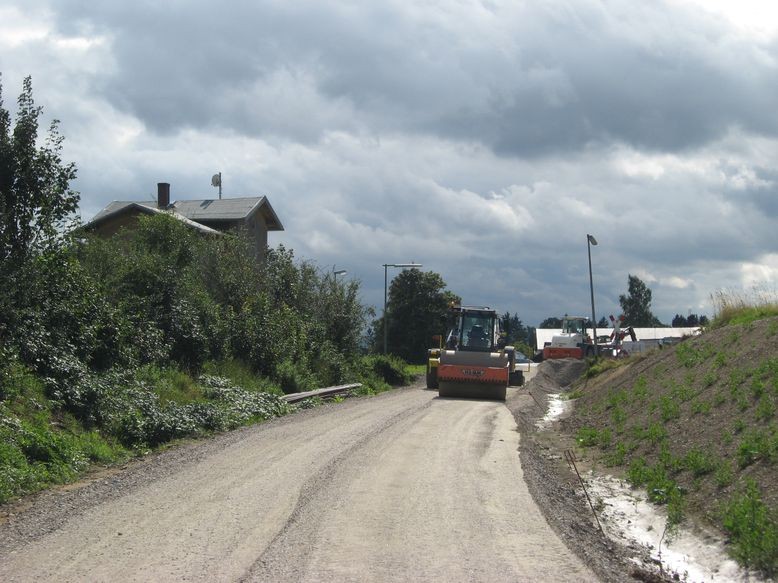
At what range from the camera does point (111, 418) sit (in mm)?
16078

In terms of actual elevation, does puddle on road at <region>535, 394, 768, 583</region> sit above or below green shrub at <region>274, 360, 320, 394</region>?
below

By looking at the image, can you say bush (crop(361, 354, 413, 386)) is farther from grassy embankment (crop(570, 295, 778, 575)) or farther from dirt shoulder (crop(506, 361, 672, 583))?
grassy embankment (crop(570, 295, 778, 575))

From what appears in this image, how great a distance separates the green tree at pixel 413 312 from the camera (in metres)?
78.8

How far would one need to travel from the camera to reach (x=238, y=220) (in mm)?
50156

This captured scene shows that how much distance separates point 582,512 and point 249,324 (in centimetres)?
1964

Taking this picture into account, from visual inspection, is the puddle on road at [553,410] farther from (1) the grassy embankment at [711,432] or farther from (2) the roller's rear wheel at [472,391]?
→ (2) the roller's rear wheel at [472,391]

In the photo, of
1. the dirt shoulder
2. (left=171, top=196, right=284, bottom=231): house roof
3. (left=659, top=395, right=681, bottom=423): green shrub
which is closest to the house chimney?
(left=171, top=196, right=284, bottom=231): house roof

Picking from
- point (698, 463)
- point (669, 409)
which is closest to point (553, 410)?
point (669, 409)

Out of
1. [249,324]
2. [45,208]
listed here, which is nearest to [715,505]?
[45,208]

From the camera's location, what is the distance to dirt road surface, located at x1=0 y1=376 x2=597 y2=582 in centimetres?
731

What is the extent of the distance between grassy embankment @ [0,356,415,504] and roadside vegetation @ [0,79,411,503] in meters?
0.03

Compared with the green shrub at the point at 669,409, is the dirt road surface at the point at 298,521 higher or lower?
lower

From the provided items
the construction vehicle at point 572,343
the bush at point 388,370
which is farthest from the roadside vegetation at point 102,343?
the construction vehicle at point 572,343

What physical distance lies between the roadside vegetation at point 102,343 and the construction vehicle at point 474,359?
538 cm
